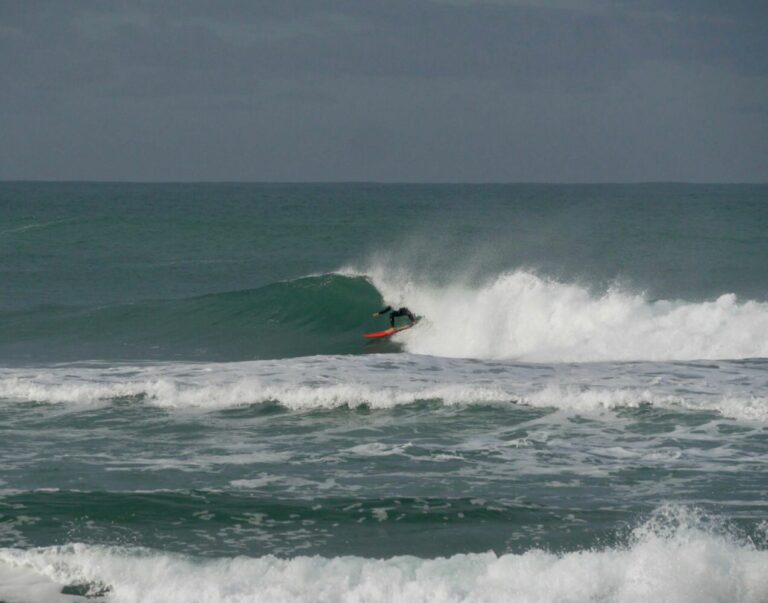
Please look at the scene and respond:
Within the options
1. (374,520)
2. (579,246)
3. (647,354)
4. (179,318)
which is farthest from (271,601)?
(579,246)

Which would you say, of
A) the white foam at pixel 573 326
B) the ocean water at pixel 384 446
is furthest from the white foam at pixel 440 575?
the white foam at pixel 573 326

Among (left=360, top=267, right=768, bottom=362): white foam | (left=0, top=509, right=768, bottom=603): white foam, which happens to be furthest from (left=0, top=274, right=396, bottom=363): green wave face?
(left=0, top=509, right=768, bottom=603): white foam

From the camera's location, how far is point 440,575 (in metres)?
10.9

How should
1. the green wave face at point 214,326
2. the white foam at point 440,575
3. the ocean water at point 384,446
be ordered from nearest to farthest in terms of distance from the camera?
the white foam at point 440,575 < the ocean water at point 384,446 < the green wave face at point 214,326

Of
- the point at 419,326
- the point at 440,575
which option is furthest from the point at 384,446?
the point at 419,326

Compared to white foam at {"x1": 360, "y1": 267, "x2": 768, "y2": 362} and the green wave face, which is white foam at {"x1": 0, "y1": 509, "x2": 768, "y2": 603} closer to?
white foam at {"x1": 360, "y1": 267, "x2": 768, "y2": 362}

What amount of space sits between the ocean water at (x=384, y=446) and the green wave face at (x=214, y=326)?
0.38ft

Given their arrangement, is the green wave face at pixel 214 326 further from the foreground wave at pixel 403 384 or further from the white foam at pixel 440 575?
the white foam at pixel 440 575

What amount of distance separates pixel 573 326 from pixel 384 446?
40.0 ft

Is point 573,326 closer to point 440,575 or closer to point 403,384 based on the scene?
point 403,384

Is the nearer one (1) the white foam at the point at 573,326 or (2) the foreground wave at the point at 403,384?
(2) the foreground wave at the point at 403,384

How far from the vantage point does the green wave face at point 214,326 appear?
27.9 m

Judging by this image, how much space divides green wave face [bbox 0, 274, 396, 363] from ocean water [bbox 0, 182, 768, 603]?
0.38 ft

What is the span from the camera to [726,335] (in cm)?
2541
